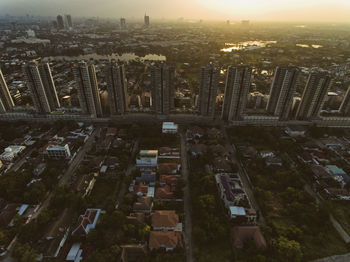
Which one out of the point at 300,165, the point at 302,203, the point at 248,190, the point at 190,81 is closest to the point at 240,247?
the point at 248,190

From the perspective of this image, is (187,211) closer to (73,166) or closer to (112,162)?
(112,162)

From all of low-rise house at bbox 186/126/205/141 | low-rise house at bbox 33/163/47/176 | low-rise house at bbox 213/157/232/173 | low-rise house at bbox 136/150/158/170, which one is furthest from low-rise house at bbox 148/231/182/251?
low-rise house at bbox 33/163/47/176

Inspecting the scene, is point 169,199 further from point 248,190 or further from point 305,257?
point 305,257

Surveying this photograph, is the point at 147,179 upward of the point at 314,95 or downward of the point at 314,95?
downward

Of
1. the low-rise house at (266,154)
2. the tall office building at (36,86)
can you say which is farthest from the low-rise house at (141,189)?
the tall office building at (36,86)

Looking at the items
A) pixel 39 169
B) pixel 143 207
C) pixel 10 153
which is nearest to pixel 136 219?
pixel 143 207

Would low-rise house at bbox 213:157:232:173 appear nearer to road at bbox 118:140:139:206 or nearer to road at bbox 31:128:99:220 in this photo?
road at bbox 118:140:139:206
